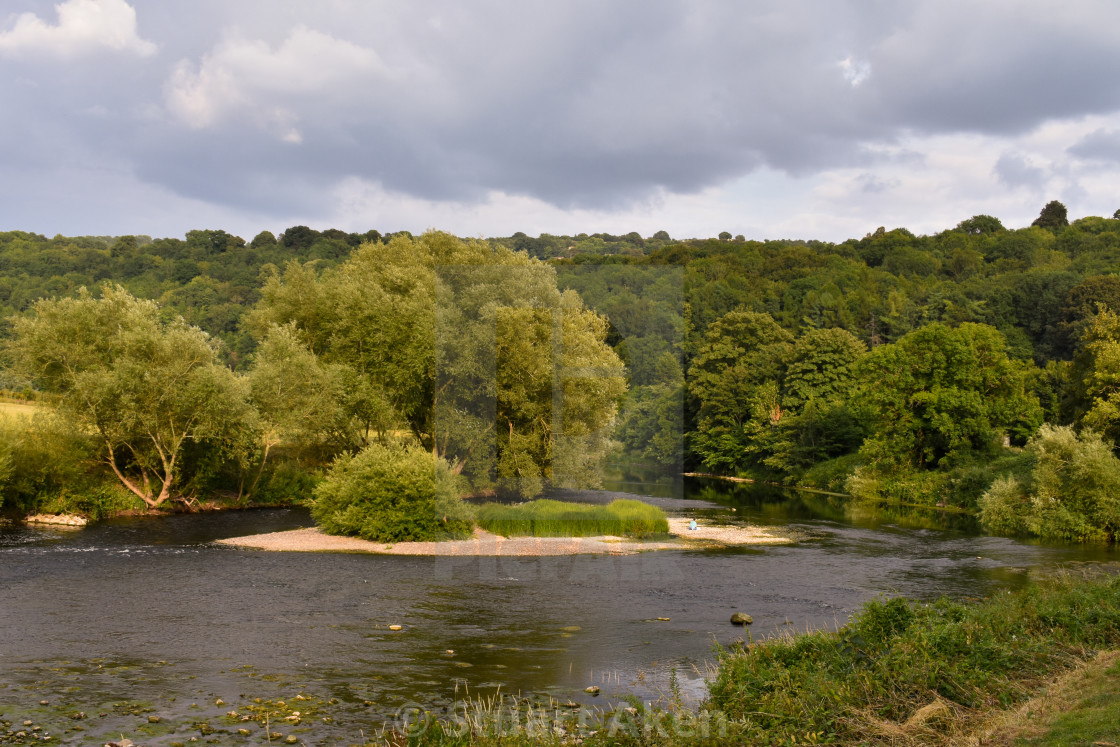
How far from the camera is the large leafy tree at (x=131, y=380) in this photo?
1506 inches

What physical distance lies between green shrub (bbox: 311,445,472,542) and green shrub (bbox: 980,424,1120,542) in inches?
1037

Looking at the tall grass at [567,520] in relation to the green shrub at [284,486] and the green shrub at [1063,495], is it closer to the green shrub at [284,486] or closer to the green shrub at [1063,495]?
the green shrub at [284,486]

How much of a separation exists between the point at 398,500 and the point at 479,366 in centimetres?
1153

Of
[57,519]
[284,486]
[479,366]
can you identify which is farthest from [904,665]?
[284,486]

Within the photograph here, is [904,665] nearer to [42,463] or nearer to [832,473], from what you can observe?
[42,463]

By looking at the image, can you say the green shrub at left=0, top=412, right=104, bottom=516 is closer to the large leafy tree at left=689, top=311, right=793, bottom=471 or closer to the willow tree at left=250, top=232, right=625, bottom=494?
the willow tree at left=250, top=232, right=625, bottom=494

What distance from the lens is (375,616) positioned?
21.1 metres

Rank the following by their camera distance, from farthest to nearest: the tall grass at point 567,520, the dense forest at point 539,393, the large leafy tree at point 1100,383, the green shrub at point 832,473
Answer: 1. the green shrub at point 832,473
2. the large leafy tree at point 1100,383
3. the dense forest at point 539,393
4. the tall grass at point 567,520

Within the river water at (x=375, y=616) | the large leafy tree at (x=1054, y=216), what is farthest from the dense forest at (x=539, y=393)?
the large leafy tree at (x=1054, y=216)

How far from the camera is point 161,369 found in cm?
3922

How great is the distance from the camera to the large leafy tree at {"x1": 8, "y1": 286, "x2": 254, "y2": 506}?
38.2m

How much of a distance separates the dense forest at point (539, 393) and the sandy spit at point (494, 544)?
5971 millimetres

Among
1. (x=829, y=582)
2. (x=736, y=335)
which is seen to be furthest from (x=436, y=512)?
(x=736, y=335)

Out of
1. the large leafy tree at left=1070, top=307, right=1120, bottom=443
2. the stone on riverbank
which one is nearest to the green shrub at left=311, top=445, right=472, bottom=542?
the stone on riverbank
